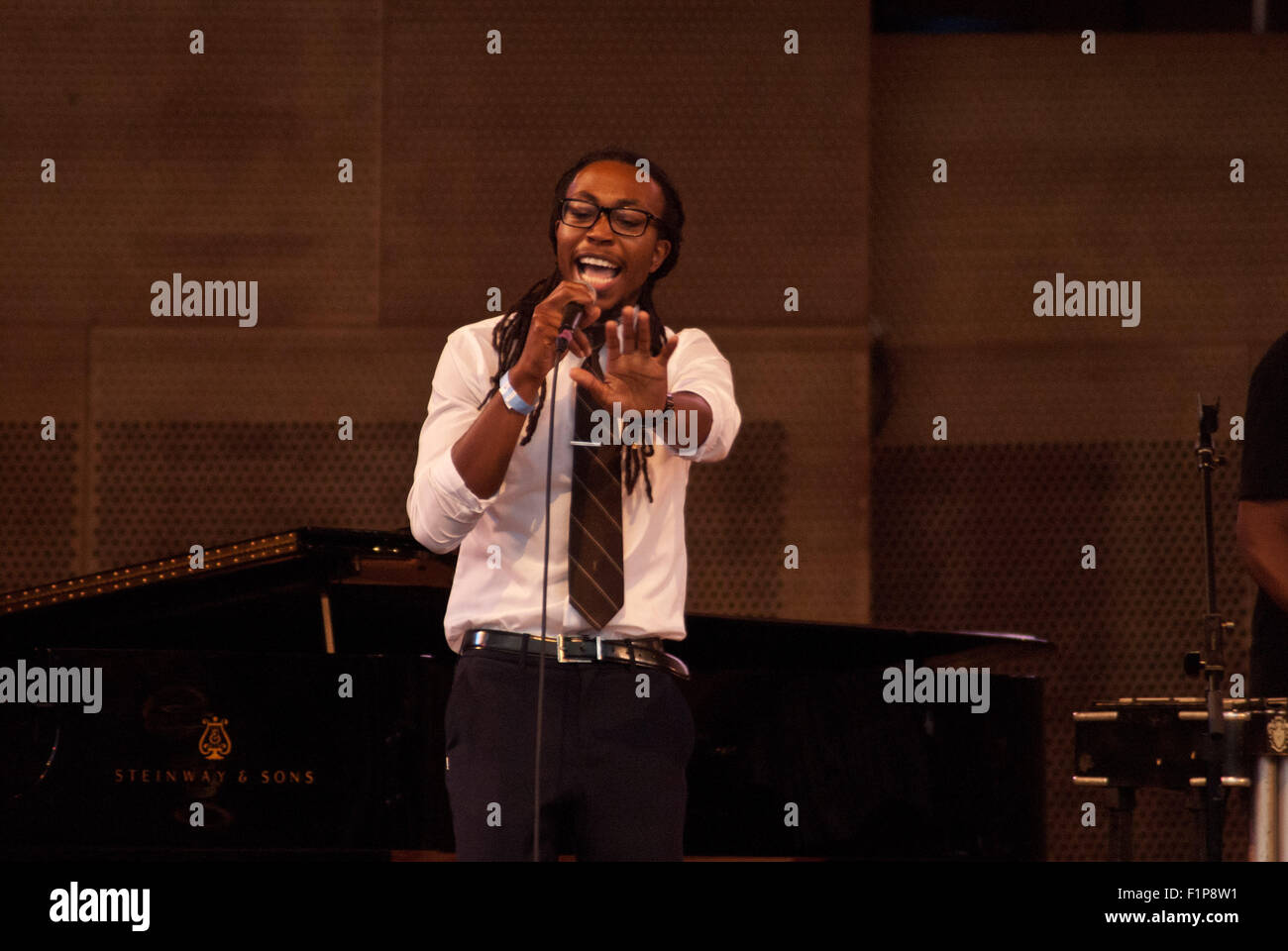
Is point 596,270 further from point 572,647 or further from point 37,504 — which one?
point 37,504

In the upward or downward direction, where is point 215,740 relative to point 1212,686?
downward

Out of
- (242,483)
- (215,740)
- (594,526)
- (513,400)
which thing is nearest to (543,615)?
(594,526)

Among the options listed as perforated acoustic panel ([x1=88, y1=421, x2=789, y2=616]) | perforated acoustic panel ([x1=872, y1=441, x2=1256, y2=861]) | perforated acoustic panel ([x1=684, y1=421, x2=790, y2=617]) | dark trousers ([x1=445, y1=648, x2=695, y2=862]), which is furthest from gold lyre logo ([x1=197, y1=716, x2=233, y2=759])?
perforated acoustic panel ([x1=872, y1=441, x2=1256, y2=861])

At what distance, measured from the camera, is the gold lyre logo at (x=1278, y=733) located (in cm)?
271

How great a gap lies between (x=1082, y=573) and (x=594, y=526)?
3876 millimetres

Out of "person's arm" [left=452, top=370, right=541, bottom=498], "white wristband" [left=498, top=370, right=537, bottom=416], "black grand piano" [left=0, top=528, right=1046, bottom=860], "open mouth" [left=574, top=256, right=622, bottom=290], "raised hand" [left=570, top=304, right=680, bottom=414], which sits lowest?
"black grand piano" [left=0, top=528, right=1046, bottom=860]

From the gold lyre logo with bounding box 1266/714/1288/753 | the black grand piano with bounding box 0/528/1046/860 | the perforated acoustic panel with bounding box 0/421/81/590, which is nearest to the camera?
the gold lyre logo with bounding box 1266/714/1288/753

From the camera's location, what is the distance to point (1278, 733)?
2719 mm

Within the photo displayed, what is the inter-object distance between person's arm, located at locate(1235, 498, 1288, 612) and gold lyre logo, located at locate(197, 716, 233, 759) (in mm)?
2162

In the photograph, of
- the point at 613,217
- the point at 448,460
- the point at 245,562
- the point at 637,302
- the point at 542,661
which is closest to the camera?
the point at 542,661

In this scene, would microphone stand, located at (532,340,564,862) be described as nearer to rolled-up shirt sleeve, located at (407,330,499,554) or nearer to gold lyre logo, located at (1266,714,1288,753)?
rolled-up shirt sleeve, located at (407,330,499,554)

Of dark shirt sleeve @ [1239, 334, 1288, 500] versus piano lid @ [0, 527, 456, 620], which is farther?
piano lid @ [0, 527, 456, 620]

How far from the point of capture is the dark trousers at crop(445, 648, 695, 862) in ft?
5.99
